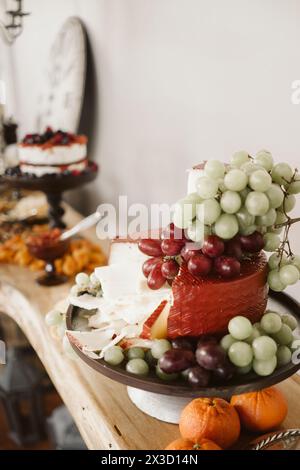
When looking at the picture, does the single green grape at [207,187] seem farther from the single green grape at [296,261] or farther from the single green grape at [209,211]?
the single green grape at [296,261]

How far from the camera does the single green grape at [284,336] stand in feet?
2.58

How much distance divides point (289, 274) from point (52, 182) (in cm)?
103

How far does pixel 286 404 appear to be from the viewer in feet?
2.84

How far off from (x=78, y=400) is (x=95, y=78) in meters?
1.34

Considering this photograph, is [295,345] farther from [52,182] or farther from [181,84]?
[52,182]

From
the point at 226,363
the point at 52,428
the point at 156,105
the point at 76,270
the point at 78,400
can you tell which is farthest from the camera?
the point at 52,428

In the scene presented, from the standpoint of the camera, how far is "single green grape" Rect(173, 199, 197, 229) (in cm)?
72

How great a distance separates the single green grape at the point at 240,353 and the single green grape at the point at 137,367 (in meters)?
0.13

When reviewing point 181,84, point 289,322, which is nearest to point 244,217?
point 289,322

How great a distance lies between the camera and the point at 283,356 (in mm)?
764

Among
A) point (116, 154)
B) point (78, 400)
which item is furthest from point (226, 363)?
point (116, 154)

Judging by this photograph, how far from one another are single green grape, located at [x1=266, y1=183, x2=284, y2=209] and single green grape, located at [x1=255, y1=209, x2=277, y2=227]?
0.04ft

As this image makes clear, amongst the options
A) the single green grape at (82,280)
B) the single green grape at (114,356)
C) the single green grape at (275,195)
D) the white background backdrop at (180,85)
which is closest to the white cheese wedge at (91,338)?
the single green grape at (114,356)

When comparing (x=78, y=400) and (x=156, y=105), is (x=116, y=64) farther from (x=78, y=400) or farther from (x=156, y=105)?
(x=78, y=400)
